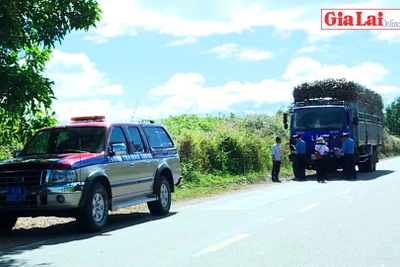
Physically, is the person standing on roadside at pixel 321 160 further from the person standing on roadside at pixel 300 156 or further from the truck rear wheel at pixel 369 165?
the truck rear wheel at pixel 369 165

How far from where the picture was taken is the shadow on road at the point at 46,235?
9562 mm

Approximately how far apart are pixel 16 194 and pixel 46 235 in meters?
1.04

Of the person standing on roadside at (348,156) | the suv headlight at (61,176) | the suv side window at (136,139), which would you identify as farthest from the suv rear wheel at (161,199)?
the person standing on roadside at (348,156)

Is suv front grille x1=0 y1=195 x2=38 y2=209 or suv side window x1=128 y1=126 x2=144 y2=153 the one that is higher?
suv side window x1=128 y1=126 x2=144 y2=153

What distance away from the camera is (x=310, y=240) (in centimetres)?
953

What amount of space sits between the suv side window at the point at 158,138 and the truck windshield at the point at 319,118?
11318 mm

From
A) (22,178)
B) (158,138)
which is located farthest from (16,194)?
(158,138)

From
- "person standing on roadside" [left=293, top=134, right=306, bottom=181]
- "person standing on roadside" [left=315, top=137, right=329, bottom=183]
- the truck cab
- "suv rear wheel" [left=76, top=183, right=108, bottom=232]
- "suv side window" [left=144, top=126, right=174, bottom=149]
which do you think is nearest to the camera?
"suv rear wheel" [left=76, top=183, right=108, bottom=232]

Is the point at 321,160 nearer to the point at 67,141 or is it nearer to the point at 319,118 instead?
the point at 319,118

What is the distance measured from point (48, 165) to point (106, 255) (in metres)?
2.55

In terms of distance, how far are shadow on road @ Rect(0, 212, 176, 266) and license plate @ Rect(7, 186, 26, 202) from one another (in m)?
0.69

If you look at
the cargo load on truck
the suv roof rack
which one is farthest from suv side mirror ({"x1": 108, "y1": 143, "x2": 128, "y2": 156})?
the cargo load on truck

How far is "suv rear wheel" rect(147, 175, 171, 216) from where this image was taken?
1345 centimetres

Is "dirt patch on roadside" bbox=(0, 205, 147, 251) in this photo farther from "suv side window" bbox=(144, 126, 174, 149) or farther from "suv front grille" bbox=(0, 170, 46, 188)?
"suv side window" bbox=(144, 126, 174, 149)
